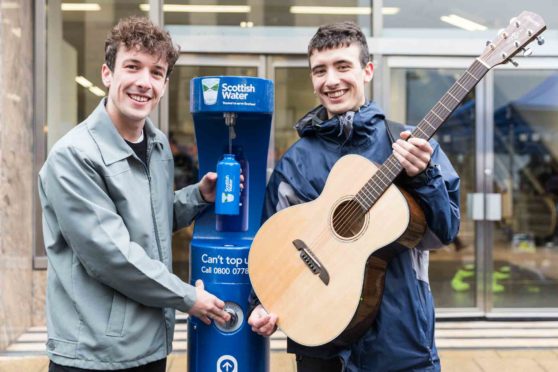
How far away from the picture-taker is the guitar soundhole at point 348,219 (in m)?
2.01

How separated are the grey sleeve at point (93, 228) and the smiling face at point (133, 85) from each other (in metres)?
0.23


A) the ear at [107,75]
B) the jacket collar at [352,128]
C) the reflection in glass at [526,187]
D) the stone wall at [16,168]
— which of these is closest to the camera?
the jacket collar at [352,128]

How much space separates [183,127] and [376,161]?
368cm

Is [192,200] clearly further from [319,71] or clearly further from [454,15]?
[454,15]

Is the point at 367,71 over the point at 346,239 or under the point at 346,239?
over

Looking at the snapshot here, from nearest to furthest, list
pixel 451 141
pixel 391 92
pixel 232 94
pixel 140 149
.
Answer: pixel 140 149 < pixel 232 94 < pixel 391 92 < pixel 451 141

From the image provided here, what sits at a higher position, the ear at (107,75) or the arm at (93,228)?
the ear at (107,75)

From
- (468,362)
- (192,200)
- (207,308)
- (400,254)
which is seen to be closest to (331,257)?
(400,254)

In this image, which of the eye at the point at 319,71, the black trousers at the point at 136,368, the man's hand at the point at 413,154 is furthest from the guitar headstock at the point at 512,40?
the black trousers at the point at 136,368

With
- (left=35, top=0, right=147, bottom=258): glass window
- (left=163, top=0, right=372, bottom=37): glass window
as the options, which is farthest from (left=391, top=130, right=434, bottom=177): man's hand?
(left=35, top=0, right=147, bottom=258): glass window

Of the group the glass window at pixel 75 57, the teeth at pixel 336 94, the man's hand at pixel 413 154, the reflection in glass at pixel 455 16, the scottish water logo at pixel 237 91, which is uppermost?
the reflection in glass at pixel 455 16

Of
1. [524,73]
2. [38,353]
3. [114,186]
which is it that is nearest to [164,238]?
[114,186]

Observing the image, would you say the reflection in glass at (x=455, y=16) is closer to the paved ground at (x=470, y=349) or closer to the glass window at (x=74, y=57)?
the glass window at (x=74, y=57)

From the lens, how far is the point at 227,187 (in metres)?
2.50
